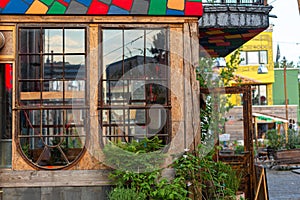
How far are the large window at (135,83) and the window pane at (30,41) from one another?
922 mm

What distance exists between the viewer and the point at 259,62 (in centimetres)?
3222

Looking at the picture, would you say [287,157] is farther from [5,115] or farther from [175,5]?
[5,115]

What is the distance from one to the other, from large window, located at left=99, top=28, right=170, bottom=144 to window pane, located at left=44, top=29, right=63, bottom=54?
67cm

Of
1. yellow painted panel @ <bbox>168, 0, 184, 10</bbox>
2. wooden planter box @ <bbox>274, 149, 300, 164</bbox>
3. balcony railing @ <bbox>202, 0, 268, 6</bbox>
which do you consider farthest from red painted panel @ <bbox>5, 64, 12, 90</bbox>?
wooden planter box @ <bbox>274, 149, 300, 164</bbox>

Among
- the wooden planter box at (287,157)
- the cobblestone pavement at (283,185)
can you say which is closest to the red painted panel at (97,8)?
the cobblestone pavement at (283,185)

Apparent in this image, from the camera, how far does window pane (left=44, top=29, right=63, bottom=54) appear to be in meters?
7.04

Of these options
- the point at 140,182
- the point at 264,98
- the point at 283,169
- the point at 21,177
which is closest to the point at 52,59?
the point at 21,177

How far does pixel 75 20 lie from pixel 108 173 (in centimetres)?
216

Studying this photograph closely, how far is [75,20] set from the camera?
6852 millimetres

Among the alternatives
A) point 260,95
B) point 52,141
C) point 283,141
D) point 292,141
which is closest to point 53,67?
point 52,141

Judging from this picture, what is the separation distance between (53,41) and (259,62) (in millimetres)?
26446

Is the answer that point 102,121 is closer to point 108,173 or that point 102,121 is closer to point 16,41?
point 108,173

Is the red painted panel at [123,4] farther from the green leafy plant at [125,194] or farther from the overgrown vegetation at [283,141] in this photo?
the overgrown vegetation at [283,141]

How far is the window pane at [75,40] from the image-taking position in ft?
22.7
